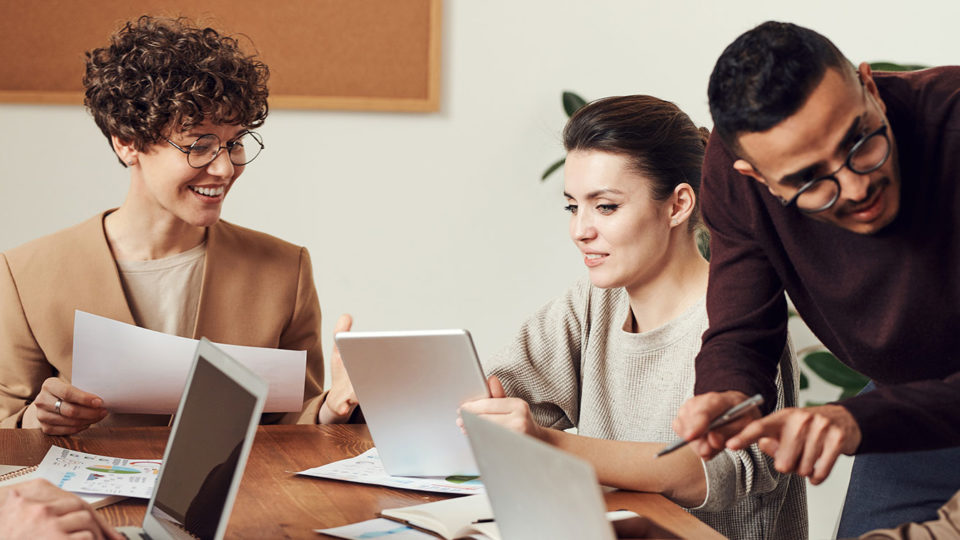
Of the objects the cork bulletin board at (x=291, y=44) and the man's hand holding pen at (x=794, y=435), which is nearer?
the man's hand holding pen at (x=794, y=435)

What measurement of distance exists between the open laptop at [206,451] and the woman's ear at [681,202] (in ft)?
2.91

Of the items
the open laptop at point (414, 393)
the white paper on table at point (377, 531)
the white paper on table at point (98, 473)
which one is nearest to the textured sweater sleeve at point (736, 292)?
the open laptop at point (414, 393)

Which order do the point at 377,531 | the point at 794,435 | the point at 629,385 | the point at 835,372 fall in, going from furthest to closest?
the point at 835,372 → the point at 629,385 → the point at 377,531 → the point at 794,435

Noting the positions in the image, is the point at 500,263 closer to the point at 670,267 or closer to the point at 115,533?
the point at 670,267

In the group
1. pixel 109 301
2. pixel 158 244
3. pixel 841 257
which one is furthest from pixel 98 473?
pixel 841 257

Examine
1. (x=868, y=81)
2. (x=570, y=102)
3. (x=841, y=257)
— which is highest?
(x=868, y=81)

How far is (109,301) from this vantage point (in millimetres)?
1821

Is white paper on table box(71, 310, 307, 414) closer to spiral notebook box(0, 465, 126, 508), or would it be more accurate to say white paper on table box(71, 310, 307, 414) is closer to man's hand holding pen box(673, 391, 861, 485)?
spiral notebook box(0, 465, 126, 508)

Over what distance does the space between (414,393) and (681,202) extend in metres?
0.61

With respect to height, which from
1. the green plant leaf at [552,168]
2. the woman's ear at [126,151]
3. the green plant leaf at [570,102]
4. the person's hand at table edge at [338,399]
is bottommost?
the person's hand at table edge at [338,399]

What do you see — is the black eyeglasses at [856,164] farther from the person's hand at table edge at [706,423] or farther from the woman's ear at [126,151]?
the woman's ear at [126,151]

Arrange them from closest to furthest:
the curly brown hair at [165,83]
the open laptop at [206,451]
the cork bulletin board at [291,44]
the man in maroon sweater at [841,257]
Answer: the open laptop at [206,451], the man in maroon sweater at [841,257], the curly brown hair at [165,83], the cork bulletin board at [291,44]

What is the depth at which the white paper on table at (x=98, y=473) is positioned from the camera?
1306 mm

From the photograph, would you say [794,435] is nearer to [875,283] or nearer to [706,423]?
[706,423]
